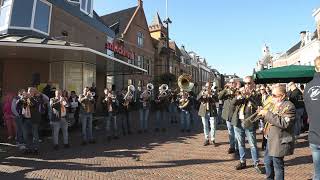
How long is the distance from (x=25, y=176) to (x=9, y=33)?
13125mm

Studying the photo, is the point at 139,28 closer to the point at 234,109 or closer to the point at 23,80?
the point at 23,80

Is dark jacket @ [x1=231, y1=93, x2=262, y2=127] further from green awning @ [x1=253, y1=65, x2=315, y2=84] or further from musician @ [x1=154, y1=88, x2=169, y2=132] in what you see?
musician @ [x1=154, y1=88, x2=169, y2=132]

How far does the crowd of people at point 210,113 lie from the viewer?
602 centimetres

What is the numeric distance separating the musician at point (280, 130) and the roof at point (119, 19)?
3474cm

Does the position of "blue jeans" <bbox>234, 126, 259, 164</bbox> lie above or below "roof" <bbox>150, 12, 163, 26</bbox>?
below

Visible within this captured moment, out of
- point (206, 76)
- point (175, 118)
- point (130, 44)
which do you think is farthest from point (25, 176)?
point (206, 76)

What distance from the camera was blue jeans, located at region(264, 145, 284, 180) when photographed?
6.00 m

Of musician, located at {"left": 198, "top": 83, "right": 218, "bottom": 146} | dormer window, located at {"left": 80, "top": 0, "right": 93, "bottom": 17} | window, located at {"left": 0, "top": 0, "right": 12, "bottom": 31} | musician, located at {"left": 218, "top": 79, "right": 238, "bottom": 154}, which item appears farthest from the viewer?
dormer window, located at {"left": 80, "top": 0, "right": 93, "bottom": 17}

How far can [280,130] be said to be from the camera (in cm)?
610

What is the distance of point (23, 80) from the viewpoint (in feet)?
67.4

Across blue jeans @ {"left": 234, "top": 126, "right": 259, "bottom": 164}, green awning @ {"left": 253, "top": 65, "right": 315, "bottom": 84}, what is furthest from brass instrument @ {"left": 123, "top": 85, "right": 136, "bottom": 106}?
blue jeans @ {"left": 234, "top": 126, "right": 259, "bottom": 164}

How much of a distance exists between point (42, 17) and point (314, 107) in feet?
60.4

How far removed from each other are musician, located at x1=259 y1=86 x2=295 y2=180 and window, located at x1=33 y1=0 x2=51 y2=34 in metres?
16.8

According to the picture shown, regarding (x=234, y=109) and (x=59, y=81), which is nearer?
(x=234, y=109)
